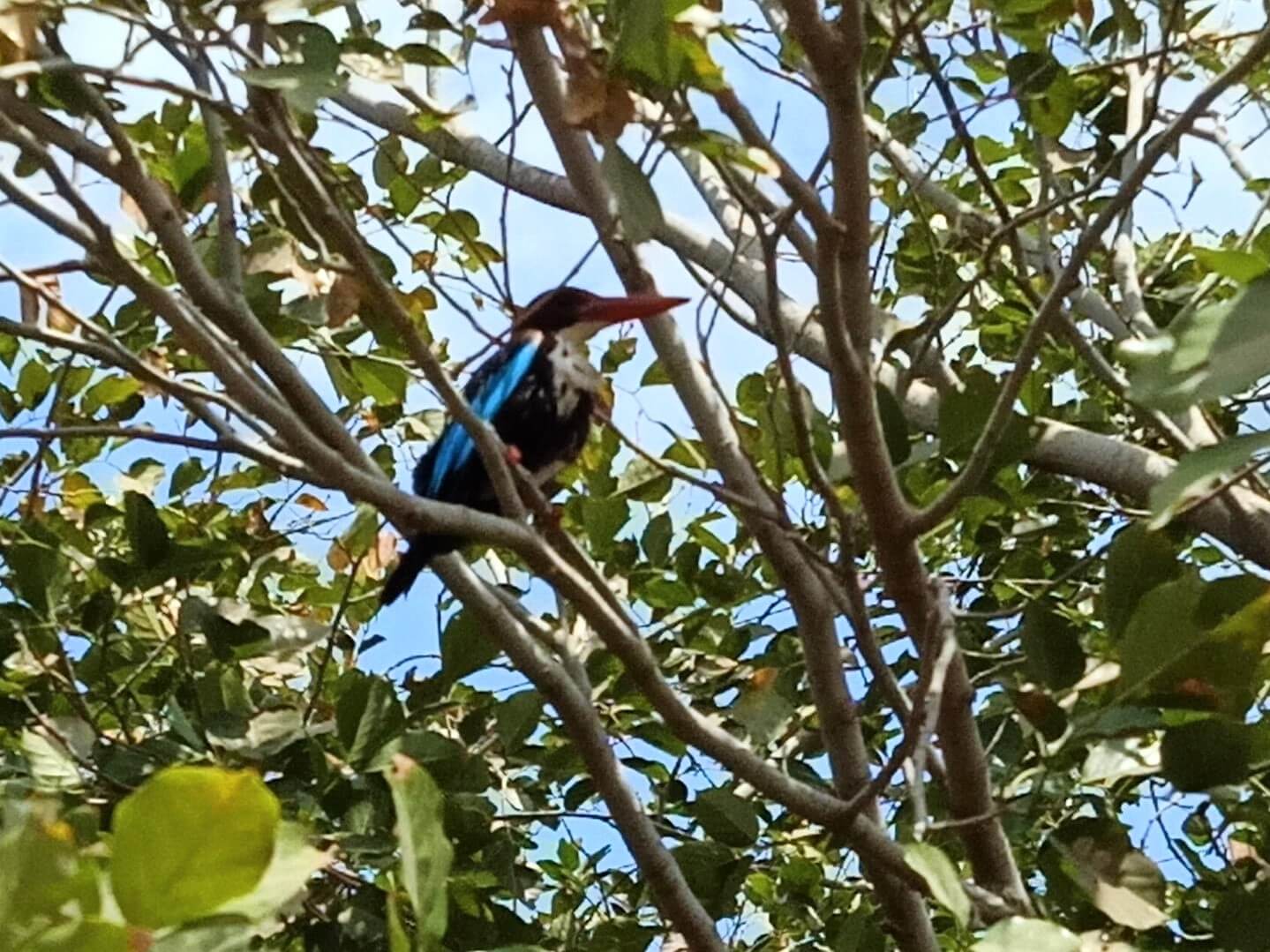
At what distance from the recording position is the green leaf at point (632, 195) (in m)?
0.96

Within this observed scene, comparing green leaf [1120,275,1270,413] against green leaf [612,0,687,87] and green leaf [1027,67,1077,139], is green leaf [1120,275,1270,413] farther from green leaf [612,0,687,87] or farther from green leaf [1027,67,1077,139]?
green leaf [1027,67,1077,139]

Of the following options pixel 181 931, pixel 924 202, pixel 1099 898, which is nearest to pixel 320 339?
pixel 924 202

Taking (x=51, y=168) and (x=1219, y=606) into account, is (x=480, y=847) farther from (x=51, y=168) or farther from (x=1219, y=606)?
(x=1219, y=606)

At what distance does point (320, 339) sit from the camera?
1.85 meters

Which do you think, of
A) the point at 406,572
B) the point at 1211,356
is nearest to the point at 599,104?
the point at 1211,356

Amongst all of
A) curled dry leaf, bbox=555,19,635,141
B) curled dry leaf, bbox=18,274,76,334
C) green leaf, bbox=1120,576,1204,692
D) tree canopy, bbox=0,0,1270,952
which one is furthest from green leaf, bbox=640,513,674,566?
green leaf, bbox=1120,576,1204,692

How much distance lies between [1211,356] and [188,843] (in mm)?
360

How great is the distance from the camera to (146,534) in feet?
5.10

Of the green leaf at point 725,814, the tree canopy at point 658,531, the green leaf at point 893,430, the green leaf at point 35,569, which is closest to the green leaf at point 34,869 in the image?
the tree canopy at point 658,531

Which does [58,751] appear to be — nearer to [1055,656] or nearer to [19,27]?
[19,27]

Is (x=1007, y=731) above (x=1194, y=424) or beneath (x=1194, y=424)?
beneath

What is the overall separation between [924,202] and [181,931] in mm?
1843

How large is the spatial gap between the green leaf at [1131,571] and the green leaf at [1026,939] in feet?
0.76

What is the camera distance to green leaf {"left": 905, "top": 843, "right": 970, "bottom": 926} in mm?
803
